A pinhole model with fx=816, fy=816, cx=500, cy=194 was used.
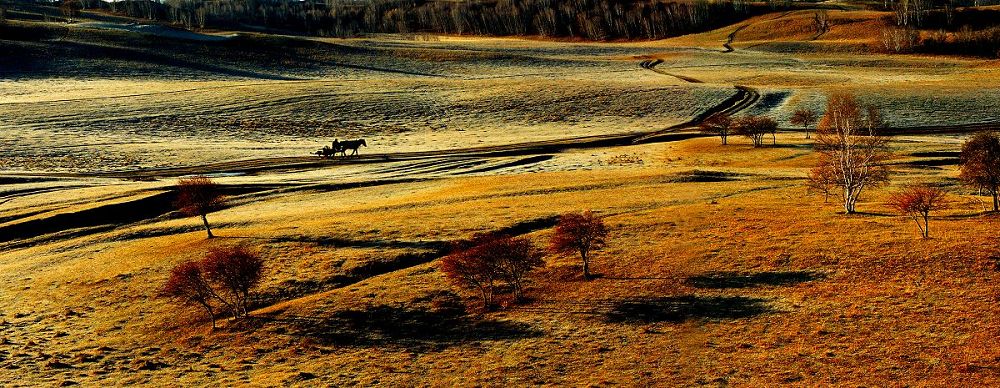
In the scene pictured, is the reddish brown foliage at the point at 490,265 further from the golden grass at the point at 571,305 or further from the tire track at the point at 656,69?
the tire track at the point at 656,69

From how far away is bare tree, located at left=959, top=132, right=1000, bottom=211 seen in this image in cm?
4906

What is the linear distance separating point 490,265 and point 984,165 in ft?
105

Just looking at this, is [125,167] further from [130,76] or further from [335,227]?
[130,76]

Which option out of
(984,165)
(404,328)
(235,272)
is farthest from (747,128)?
(235,272)

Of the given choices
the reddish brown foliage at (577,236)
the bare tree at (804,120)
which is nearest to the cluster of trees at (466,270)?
the reddish brown foliage at (577,236)

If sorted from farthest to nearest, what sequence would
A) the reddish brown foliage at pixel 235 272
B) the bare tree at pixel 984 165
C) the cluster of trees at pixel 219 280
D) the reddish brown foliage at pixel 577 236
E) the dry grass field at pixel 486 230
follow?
the bare tree at pixel 984 165 < the reddish brown foliage at pixel 577 236 < the reddish brown foliage at pixel 235 272 < the cluster of trees at pixel 219 280 < the dry grass field at pixel 486 230

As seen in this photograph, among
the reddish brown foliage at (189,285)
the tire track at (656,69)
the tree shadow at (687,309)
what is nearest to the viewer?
the tree shadow at (687,309)

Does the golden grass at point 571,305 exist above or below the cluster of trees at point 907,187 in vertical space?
below

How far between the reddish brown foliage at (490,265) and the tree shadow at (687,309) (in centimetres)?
567

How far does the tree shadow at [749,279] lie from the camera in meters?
39.1

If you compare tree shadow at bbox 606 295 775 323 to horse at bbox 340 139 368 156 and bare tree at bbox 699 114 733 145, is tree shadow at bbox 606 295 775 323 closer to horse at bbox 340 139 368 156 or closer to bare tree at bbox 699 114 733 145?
bare tree at bbox 699 114 733 145

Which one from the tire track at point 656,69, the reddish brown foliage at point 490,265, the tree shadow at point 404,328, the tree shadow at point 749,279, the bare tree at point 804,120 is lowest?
the tree shadow at point 404,328

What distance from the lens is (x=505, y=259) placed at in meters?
40.4

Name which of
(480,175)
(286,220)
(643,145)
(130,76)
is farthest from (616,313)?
(130,76)
